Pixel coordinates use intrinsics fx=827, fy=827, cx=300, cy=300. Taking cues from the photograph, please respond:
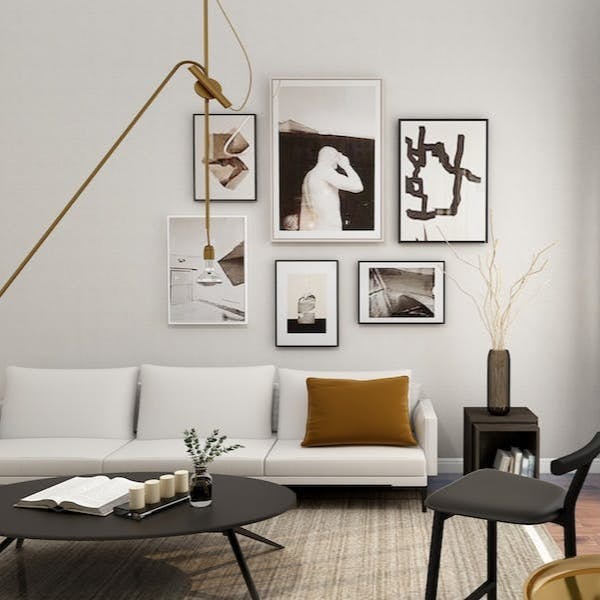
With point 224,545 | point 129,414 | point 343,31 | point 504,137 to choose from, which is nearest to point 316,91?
point 343,31

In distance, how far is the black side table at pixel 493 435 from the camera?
4672 mm

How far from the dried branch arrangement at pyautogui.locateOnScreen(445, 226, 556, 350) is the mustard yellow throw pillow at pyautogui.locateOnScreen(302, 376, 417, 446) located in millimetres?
907

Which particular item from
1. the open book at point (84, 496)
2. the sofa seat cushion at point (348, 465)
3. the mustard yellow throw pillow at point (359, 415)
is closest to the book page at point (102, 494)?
the open book at point (84, 496)

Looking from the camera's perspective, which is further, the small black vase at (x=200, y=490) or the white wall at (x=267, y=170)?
the white wall at (x=267, y=170)

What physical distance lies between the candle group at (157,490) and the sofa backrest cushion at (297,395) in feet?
4.55

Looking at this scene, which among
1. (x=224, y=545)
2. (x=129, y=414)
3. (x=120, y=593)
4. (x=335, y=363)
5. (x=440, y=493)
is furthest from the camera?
(x=335, y=363)

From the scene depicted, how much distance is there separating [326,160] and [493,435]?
197 cm

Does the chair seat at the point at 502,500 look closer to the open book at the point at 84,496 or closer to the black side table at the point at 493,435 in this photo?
the open book at the point at 84,496

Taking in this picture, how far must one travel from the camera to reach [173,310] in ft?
17.4

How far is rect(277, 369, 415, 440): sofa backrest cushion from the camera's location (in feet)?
16.0

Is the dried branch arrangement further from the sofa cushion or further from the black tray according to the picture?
the black tray

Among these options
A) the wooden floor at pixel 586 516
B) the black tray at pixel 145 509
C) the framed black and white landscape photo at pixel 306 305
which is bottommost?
the wooden floor at pixel 586 516

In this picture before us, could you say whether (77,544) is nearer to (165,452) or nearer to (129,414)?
(165,452)

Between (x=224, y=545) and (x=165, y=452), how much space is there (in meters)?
0.80
